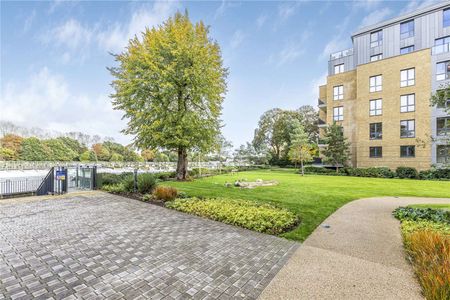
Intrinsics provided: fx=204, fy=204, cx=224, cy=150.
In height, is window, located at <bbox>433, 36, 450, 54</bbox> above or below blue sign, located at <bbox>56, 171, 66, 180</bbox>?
above

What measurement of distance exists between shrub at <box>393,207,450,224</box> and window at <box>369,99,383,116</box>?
22.3m

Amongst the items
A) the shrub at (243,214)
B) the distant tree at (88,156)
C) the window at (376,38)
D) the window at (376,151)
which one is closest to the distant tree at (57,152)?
the distant tree at (88,156)

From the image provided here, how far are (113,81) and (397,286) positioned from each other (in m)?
18.8

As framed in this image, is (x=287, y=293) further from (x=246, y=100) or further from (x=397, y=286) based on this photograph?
(x=246, y=100)

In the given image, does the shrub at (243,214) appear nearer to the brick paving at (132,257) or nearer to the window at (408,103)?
the brick paving at (132,257)

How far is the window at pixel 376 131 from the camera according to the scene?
24656mm

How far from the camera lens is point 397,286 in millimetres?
3248

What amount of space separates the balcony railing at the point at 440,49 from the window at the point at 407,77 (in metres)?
2.59

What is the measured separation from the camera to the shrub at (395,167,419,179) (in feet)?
68.9

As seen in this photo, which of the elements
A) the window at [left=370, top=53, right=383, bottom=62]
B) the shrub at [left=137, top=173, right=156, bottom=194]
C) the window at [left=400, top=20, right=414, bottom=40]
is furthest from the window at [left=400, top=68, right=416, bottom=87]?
the shrub at [left=137, top=173, right=156, bottom=194]

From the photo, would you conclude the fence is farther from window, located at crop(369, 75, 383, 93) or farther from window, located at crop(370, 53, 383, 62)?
window, located at crop(370, 53, 383, 62)

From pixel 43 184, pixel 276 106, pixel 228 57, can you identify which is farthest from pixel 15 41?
pixel 276 106

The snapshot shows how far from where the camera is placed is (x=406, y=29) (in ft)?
80.5

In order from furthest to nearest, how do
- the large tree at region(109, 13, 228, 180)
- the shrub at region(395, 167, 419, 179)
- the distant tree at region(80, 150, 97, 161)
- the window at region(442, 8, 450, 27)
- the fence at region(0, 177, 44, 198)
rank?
the distant tree at region(80, 150, 97, 161)
the window at region(442, 8, 450, 27)
the shrub at region(395, 167, 419, 179)
the large tree at region(109, 13, 228, 180)
the fence at region(0, 177, 44, 198)
